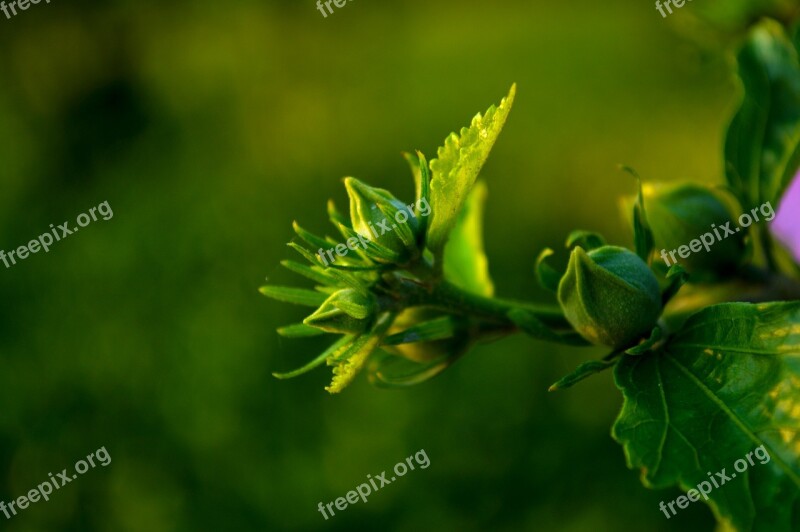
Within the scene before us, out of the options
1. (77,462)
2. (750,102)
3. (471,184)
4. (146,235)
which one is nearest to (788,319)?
(471,184)

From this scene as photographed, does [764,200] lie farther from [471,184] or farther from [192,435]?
[192,435]

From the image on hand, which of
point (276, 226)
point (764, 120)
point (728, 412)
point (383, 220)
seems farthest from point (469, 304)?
point (276, 226)

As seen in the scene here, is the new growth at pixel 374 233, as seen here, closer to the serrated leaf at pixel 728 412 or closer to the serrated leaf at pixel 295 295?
Result: the serrated leaf at pixel 295 295

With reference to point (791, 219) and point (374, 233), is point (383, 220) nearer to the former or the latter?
point (374, 233)

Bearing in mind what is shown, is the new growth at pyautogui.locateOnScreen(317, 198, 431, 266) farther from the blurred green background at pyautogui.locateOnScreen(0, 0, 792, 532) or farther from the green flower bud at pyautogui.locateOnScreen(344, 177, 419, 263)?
the blurred green background at pyautogui.locateOnScreen(0, 0, 792, 532)

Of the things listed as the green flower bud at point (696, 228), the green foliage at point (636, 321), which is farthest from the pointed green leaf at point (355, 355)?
the green flower bud at point (696, 228)
